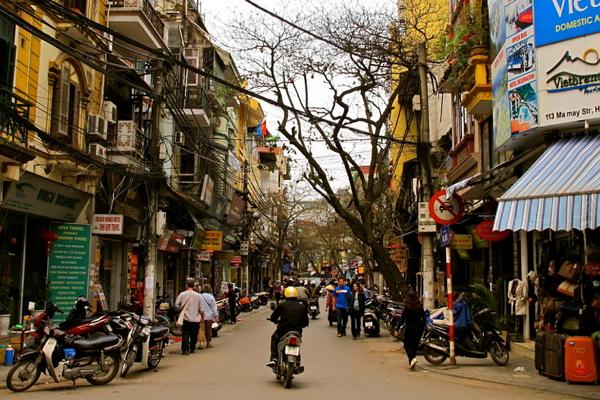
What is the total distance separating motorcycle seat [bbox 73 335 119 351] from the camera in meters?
10.4

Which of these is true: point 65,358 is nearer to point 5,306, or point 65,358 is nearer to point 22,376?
point 22,376

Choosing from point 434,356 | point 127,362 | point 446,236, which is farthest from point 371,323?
point 127,362

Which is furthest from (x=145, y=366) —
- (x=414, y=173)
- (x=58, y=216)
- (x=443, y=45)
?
(x=414, y=173)

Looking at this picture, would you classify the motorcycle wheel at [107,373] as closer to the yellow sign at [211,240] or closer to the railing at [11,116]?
the railing at [11,116]

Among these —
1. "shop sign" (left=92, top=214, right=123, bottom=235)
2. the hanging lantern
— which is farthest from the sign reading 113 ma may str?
"shop sign" (left=92, top=214, right=123, bottom=235)

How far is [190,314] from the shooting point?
15.3 m

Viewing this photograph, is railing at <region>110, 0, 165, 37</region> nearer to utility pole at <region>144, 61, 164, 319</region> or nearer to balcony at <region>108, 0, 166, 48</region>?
balcony at <region>108, 0, 166, 48</region>

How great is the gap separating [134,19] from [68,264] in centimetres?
723

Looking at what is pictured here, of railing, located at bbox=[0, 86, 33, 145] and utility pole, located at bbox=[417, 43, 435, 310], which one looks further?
utility pole, located at bbox=[417, 43, 435, 310]

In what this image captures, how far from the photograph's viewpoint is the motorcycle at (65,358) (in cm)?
983

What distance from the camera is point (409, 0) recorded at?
67.0 feet

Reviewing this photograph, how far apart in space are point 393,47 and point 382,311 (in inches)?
355

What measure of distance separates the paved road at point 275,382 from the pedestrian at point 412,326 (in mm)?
383

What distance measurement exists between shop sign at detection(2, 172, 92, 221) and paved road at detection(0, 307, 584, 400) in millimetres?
4629
